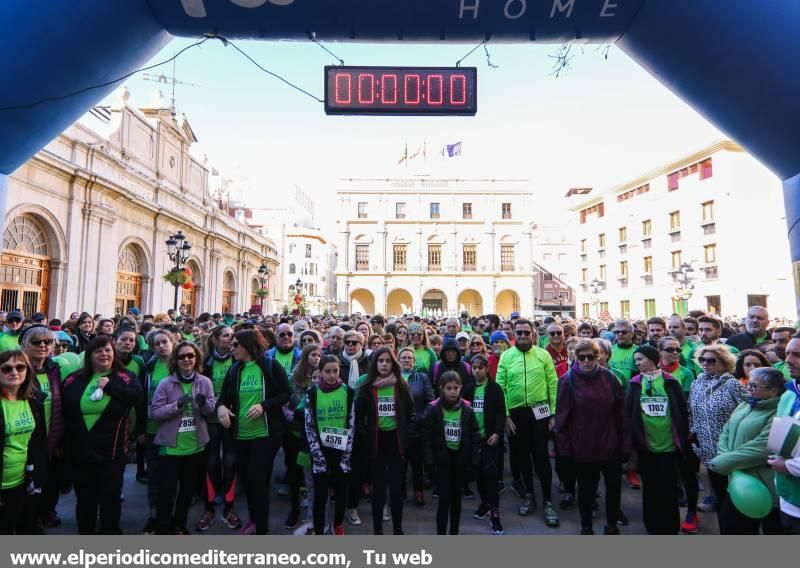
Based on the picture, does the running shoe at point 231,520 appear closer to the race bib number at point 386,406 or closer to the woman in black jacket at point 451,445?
the race bib number at point 386,406

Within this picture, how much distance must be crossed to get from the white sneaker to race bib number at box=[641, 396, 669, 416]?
2.80 metres

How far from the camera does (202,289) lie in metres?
24.2

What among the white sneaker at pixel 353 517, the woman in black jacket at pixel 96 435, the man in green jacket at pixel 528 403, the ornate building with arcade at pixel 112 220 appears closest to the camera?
the woman in black jacket at pixel 96 435

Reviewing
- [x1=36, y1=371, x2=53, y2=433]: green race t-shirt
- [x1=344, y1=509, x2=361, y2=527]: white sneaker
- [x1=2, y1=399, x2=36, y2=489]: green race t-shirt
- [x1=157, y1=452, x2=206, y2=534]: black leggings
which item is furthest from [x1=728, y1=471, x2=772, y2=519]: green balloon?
[x1=36, y1=371, x2=53, y2=433]: green race t-shirt

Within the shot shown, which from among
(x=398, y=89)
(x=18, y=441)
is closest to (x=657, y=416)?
(x=398, y=89)

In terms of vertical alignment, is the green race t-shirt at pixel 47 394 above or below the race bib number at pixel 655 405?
above

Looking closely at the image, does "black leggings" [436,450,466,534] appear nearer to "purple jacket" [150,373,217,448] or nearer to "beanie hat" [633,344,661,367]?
"beanie hat" [633,344,661,367]

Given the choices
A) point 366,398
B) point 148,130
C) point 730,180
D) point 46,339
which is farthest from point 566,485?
point 730,180

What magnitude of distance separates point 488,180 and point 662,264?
19.0 m

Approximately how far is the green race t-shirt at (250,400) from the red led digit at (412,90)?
307 centimetres

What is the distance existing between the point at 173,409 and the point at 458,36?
Answer: 4.41m

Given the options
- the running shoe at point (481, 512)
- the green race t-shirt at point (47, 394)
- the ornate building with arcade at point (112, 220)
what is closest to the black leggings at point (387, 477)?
the running shoe at point (481, 512)

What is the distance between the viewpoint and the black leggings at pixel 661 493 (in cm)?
378

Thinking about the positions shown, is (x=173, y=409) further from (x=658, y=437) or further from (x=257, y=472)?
(x=658, y=437)
